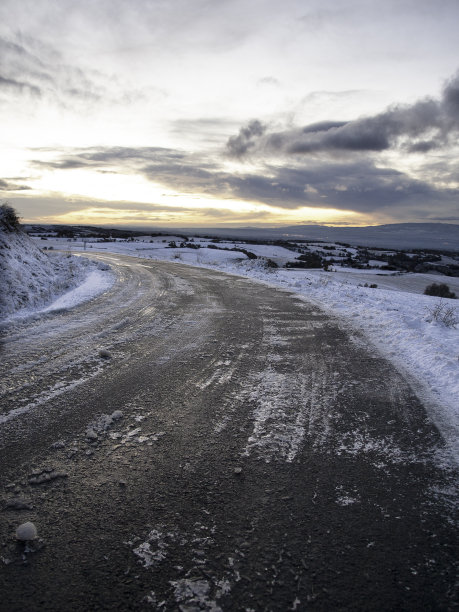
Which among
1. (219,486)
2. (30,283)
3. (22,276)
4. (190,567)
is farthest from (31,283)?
(190,567)

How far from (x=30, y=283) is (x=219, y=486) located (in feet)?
30.7

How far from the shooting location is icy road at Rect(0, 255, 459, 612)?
5.63 feet

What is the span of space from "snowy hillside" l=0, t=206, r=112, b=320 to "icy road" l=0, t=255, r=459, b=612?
4431 millimetres

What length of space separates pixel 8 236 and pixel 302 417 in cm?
1178

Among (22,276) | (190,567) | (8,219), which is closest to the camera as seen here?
(190,567)

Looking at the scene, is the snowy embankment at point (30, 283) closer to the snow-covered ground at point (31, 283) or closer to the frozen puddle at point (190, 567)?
the snow-covered ground at point (31, 283)

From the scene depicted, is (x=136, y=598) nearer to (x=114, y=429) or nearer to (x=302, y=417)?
(x=114, y=429)

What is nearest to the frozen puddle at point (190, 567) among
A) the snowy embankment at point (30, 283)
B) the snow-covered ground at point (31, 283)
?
the snow-covered ground at point (31, 283)

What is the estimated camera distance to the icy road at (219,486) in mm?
1715

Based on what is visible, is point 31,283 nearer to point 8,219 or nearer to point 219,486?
point 8,219

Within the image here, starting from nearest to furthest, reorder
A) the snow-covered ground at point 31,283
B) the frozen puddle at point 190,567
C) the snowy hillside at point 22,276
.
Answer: the frozen puddle at point 190,567 < the snow-covered ground at point 31,283 < the snowy hillside at point 22,276

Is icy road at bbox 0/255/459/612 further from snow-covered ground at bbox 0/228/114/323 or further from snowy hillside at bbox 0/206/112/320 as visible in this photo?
snowy hillside at bbox 0/206/112/320

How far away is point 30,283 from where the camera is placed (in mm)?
9812

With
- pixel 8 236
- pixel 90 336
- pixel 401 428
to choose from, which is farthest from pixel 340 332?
pixel 8 236
